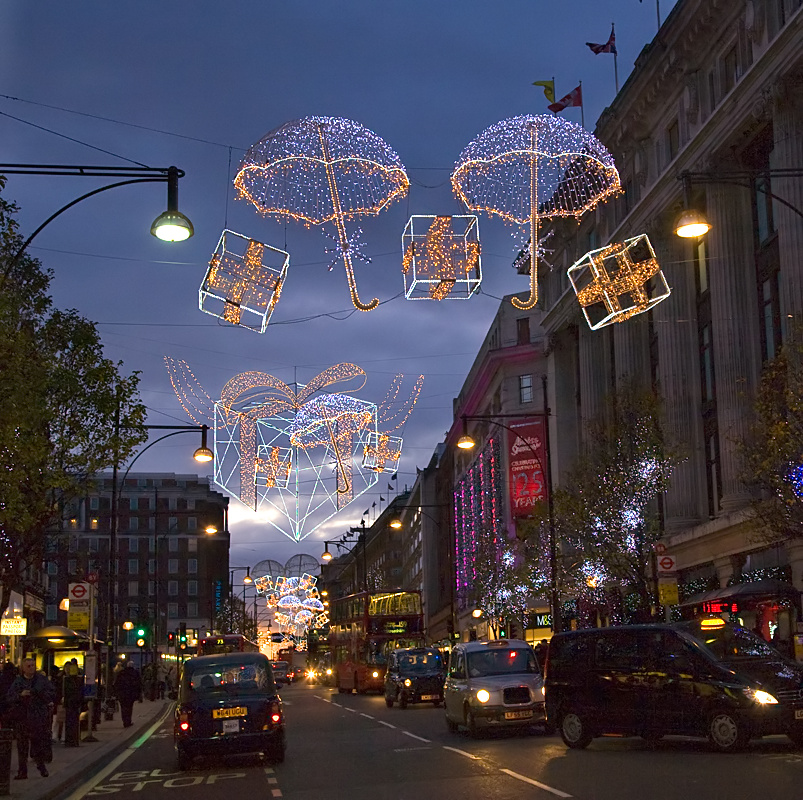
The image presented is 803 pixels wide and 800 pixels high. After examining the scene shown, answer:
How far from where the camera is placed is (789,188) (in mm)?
38406

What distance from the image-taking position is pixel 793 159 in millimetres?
39094

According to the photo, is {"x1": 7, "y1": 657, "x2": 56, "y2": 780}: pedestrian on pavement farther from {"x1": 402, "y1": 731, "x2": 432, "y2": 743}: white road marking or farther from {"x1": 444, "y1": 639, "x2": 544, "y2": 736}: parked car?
{"x1": 444, "y1": 639, "x2": 544, "y2": 736}: parked car

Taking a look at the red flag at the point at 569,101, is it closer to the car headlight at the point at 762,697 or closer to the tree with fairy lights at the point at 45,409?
the tree with fairy lights at the point at 45,409

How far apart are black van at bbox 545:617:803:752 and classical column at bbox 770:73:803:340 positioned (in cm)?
1953

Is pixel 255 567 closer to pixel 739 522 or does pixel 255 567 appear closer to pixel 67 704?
pixel 739 522

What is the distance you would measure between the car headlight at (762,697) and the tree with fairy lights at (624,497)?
72.1 ft

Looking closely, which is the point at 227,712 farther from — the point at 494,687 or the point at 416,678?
the point at 416,678

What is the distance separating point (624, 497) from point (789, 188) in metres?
11.6

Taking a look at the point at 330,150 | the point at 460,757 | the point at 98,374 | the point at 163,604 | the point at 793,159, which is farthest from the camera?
the point at 163,604

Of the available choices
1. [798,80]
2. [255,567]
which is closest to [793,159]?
[798,80]

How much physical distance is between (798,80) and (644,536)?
15998mm

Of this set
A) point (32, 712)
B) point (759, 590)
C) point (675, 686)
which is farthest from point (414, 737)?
point (759, 590)

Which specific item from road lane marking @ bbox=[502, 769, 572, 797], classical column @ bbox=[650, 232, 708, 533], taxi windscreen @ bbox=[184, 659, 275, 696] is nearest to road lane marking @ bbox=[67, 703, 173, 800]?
taxi windscreen @ bbox=[184, 659, 275, 696]

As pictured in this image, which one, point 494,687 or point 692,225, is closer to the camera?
point 692,225
